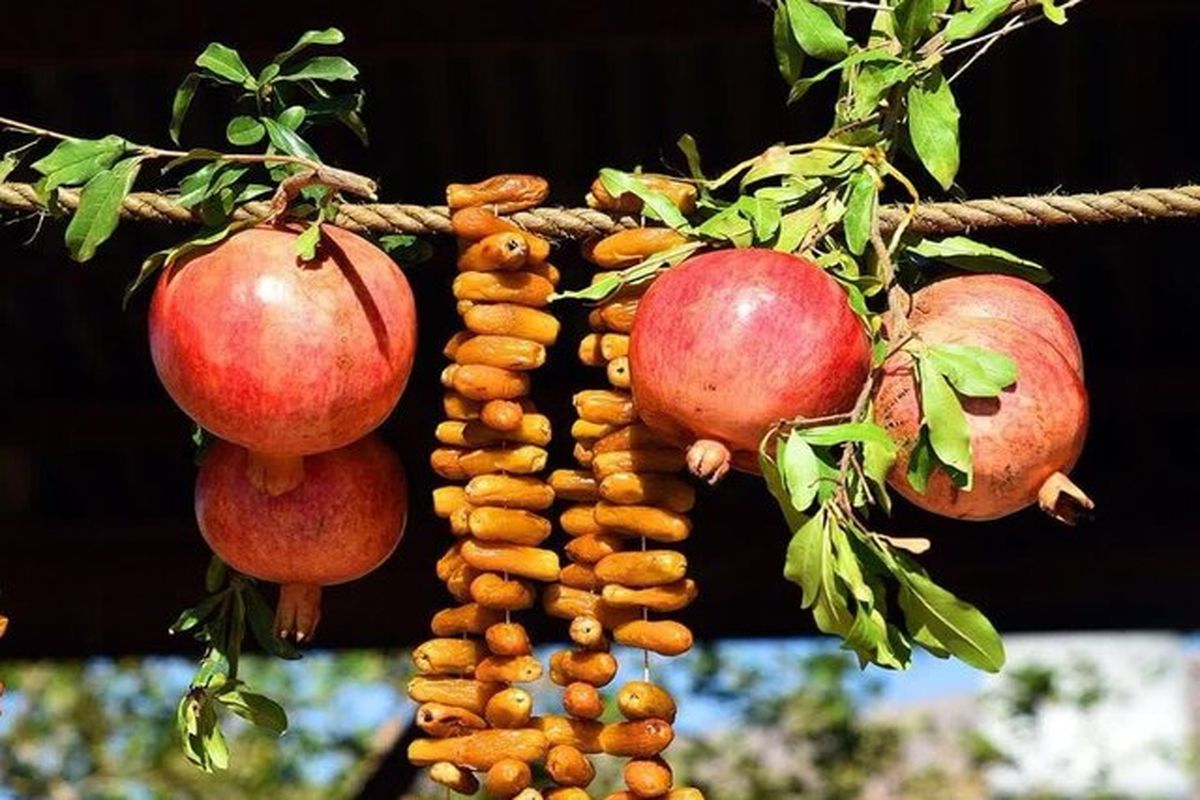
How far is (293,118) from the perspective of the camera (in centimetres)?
162

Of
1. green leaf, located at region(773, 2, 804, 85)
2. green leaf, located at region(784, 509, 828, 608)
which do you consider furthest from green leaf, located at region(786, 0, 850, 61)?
green leaf, located at region(784, 509, 828, 608)

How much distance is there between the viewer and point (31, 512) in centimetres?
361

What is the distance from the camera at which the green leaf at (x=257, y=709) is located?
161 cm

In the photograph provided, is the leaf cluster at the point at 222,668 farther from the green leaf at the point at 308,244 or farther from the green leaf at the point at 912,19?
the green leaf at the point at 912,19

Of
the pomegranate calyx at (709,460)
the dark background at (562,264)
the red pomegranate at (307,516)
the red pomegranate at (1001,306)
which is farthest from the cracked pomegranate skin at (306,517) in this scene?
the dark background at (562,264)

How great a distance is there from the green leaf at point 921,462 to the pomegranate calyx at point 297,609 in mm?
478

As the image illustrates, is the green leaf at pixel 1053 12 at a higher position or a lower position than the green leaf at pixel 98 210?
higher

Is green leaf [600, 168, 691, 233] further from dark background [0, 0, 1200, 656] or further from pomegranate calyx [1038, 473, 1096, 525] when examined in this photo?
dark background [0, 0, 1200, 656]

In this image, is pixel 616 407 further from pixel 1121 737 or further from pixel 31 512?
pixel 1121 737

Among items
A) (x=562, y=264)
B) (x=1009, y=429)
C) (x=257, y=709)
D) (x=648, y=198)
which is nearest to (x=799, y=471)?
(x=1009, y=429)

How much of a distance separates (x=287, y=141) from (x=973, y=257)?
50cm

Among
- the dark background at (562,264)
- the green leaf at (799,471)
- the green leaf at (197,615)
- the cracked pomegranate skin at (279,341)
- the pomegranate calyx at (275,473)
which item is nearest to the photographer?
the green leaf at (799,471)

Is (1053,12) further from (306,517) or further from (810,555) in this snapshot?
(306,517)

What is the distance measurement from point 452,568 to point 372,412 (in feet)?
0.45
